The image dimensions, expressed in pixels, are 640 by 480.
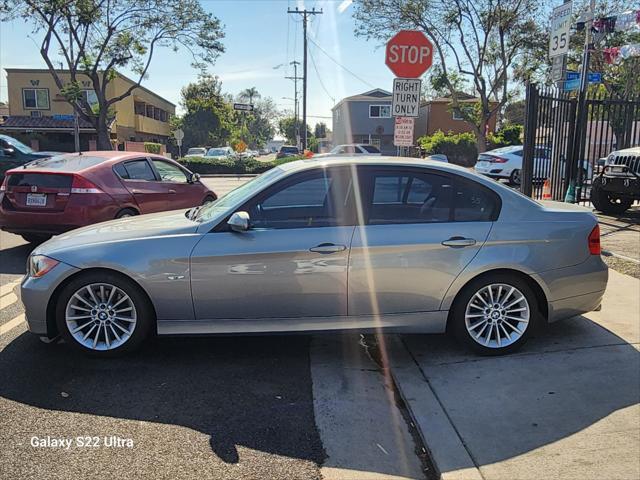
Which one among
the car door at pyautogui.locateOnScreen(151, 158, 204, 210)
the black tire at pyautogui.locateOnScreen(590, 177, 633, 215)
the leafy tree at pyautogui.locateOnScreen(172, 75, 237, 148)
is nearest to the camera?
the car door at pyautogui.locateOnScreen(151, 158, 204, 210)

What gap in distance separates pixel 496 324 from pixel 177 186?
19.5 ft

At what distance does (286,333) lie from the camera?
4.20 m

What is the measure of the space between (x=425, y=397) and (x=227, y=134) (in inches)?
2692

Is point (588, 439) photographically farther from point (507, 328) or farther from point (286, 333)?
point (286, 333)

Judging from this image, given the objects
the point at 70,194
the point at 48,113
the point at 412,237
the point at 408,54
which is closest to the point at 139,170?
the point at 70,194

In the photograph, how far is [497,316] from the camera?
4.38 meters

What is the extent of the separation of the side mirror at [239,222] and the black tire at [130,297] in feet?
2.85

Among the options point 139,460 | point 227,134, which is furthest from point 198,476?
point 227,134

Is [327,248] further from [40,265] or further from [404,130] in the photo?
[404,130]

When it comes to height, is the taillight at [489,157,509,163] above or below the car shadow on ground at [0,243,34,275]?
above

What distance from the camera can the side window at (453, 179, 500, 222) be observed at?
14.4ft

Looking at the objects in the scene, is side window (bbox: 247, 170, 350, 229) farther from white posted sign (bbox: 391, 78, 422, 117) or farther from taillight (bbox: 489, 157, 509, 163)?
taillight (bbox: 489, 157, 509, 163)

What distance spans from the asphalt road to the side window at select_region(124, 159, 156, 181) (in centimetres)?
379

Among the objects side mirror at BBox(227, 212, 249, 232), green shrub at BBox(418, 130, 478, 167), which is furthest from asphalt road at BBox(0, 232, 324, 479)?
green shrub at BBox(418, 130, 478, 167)
